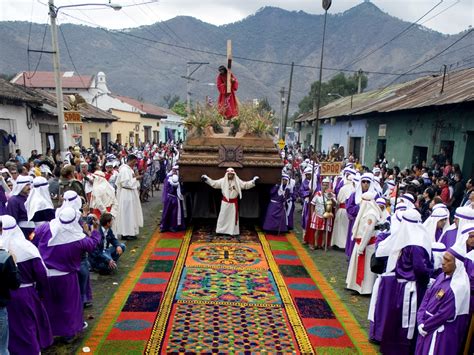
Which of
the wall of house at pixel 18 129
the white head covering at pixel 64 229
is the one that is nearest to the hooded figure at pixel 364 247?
the white head covering at pixel 64 229

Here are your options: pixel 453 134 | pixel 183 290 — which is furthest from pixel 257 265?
pixel 453 134

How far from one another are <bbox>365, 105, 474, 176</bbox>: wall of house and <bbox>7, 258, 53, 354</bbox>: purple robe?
37.3 ft

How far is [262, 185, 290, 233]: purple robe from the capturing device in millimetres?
9758

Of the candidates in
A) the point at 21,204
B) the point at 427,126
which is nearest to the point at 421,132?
the point at 427,126

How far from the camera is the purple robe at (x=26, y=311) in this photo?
13.4ft

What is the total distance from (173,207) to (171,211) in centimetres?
12

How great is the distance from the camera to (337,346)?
4.98 m

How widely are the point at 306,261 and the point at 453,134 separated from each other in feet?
24.0

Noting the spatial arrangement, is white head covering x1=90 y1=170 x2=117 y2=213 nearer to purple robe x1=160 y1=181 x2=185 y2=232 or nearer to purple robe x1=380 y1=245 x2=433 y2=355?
purple robe x1=160 y1=181 x2=185 y2=232

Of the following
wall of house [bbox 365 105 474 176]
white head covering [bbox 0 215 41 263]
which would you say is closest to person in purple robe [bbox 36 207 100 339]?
white head covering [bbox 0 215 41 263]

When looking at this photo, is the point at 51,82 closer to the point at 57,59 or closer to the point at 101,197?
the point at 57,59

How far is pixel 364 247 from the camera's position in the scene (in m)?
6.32

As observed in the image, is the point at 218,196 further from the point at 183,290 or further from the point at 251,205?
the point at 183,290

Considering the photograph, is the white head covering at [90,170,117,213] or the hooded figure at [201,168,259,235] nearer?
the white head covering at [90,170,117,213]
